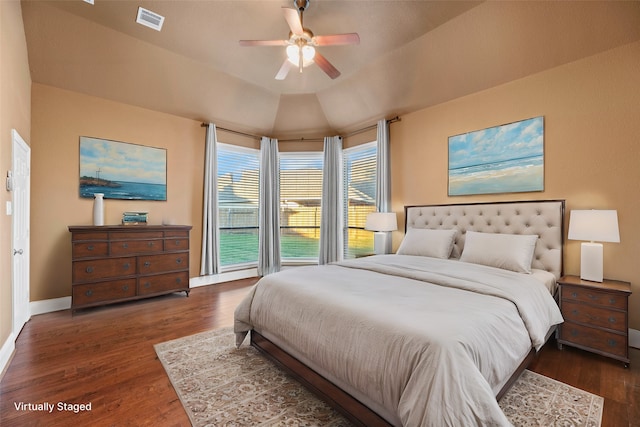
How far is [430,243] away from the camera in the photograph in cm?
361

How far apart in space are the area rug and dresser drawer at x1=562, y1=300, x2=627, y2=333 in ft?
2.45

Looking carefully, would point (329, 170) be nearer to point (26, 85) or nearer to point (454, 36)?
point (454, 36)

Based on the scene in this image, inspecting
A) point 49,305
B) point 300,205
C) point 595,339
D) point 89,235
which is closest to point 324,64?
point 300,205

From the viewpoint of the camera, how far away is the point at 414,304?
1.74 m

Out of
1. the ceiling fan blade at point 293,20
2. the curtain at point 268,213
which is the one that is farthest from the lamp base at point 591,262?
the curtain at point 268,213

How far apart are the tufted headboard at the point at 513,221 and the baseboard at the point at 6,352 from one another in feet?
14.8

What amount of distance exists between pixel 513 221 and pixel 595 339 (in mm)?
1309

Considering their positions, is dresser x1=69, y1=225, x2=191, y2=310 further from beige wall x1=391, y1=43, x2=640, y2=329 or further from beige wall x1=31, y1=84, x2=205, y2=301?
beige wall x1=391, y1=43, x2=640, y2=329

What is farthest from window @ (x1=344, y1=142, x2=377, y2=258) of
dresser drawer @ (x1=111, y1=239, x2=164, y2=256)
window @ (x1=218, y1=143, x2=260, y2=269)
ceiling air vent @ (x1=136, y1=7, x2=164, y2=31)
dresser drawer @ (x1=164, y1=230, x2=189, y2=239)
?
ceiling air vent @ (x1=136, y1=7, x2=164, y2=31)

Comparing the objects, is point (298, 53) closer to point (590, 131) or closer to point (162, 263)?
point (590, 131)

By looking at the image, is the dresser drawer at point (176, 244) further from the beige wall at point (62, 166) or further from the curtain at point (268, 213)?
the curtain at point (268, 213)

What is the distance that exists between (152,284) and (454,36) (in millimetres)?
4974

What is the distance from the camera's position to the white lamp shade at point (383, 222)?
4.29 m

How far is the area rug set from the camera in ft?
5.72
